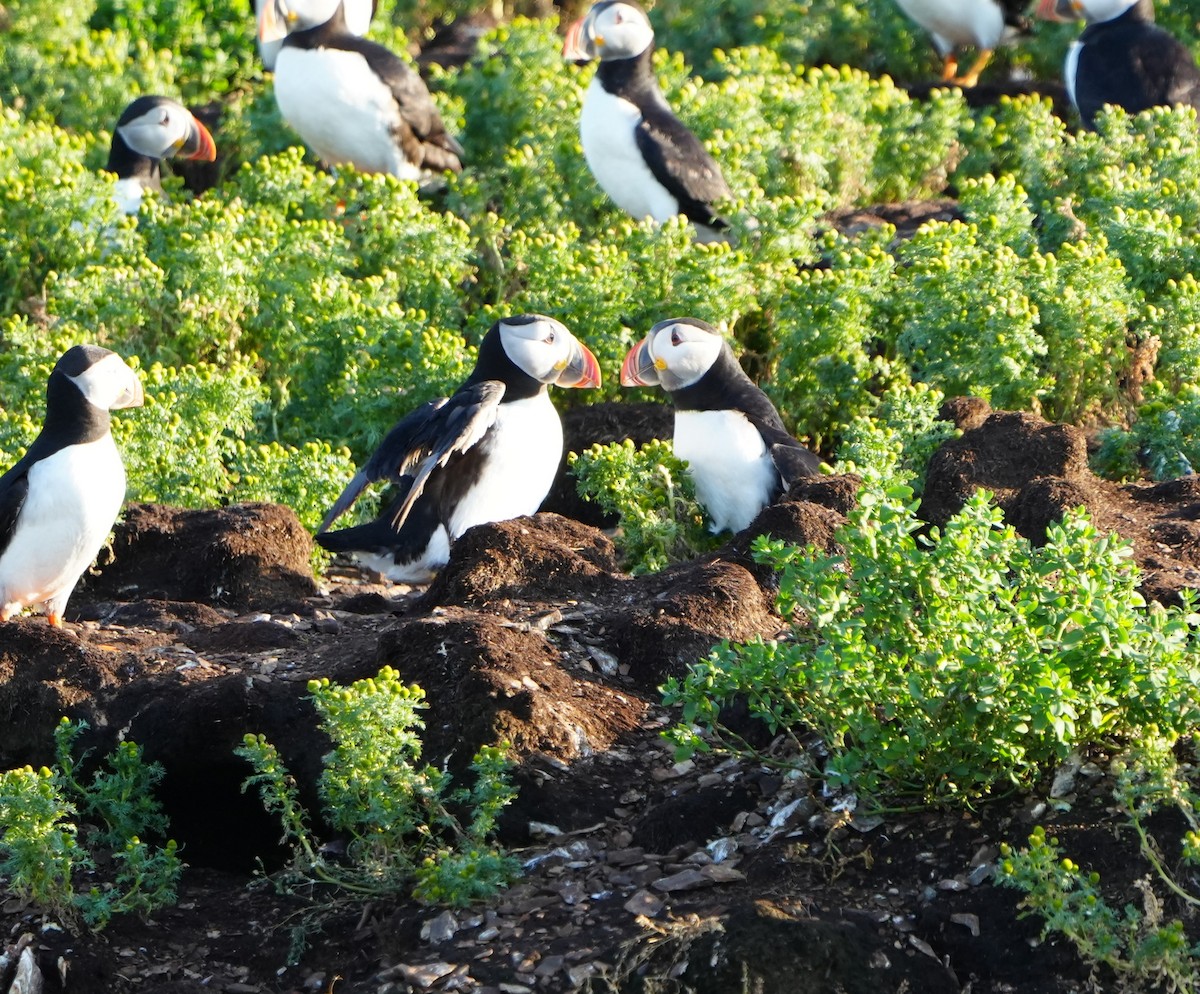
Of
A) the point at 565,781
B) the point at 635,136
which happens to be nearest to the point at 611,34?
the point at 635,136

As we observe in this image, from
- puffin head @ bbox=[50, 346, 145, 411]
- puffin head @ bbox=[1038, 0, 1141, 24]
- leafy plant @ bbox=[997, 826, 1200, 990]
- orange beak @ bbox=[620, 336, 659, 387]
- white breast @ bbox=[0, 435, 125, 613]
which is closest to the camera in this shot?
leafy plant @ bbox=[997, 826, 1200, 990]

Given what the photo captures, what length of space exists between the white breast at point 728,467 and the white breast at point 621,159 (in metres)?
3.02

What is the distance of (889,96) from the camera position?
10523mm

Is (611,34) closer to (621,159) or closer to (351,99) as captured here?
(621,159)

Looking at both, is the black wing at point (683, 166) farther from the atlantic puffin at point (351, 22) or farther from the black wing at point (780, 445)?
the black wing at point (780, 445)

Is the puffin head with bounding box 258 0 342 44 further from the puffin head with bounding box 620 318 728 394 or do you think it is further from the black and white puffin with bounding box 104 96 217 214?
the puffin head with bounding box 620 318 728 394

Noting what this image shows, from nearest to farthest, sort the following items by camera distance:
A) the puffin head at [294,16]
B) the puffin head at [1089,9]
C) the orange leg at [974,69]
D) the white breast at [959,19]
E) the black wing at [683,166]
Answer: the black wing at [683,166], the puffin head at [294,16], the puffin head at [1089,9], the white breast at [959,19], the orange leg at [974,69]

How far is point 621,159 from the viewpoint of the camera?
9844 mm

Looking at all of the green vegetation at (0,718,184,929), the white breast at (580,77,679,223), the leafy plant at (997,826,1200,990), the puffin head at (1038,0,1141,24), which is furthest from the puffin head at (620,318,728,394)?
the puffin head at (1038,0,1141,24)

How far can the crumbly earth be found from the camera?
143 inches

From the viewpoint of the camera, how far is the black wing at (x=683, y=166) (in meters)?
9.70

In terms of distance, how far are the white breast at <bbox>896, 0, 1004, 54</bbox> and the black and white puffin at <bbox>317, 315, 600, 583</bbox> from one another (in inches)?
234

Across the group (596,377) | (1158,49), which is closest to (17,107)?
(596,377)

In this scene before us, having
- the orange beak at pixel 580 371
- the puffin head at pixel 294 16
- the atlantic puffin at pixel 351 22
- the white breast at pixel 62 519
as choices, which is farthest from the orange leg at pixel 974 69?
the white breast at pixel 62 519
